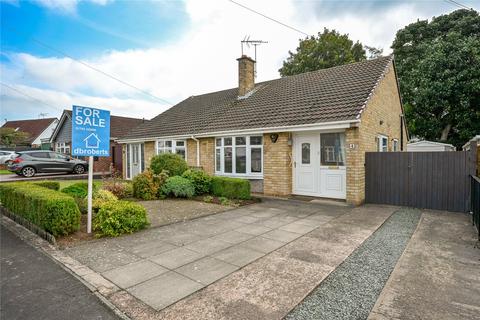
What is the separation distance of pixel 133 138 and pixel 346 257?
14.6 metres

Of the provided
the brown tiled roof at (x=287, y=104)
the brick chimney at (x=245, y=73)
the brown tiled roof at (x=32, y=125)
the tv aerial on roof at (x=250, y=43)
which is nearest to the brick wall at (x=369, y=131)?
the brown tiled roof at (x=287, y=104)

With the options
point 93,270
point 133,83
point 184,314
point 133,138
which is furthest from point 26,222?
point 133,83

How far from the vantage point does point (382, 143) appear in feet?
34.0

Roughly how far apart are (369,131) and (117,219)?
799 centimetres

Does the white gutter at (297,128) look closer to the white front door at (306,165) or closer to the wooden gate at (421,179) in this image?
the white front door at (306,165)

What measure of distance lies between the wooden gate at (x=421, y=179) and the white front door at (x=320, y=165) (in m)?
0.90

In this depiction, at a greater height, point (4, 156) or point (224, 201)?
point (4, 156)

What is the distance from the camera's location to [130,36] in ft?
37.8

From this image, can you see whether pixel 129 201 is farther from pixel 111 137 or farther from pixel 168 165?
pixel 111 137

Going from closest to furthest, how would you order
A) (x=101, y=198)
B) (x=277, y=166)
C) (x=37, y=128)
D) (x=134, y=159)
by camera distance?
(x=101, y=198) → (x=277, y=166) → (x=134, y=159) → (x=37, y=128)

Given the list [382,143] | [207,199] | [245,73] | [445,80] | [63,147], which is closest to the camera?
[207,199]

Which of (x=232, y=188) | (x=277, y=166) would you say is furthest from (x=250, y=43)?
(x=232, y=188)

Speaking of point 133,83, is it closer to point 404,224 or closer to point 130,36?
point 130,36

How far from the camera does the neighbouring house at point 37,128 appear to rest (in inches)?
1359
